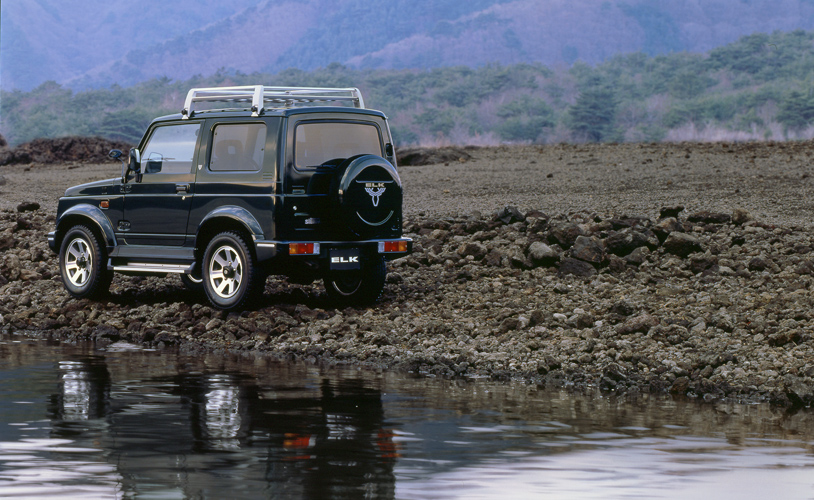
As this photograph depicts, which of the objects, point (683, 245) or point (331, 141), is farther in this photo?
point (683, 245)

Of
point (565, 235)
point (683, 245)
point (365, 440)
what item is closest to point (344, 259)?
point (565, 235)

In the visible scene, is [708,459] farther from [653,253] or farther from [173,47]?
[173,47]

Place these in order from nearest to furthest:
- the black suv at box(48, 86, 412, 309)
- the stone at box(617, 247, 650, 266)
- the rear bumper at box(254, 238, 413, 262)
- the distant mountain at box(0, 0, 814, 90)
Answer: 1. the rear bumper at box(254, 238, 413, 262)
2. the black suv at box(48, 86, 412, 309)
3. the stone at box(617, 247, 650, 266)
4. the distant mountain at box(0, 0, 814, 90)

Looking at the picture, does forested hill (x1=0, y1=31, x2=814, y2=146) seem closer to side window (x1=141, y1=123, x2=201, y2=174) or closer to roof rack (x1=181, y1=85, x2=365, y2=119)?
roof rack (x1=181, y1=85, x2=365, y2=119)

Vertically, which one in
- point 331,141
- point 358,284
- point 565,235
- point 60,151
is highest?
point 60,151

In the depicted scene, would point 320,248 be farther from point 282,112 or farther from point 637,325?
point 637,325

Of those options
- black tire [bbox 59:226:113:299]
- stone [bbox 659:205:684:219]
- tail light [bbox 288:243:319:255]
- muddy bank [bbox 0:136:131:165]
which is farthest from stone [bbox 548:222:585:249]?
muddy bank [bbox 0:136:131:165]

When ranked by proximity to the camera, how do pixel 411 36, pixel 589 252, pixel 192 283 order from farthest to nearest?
1. pixel 411 36
2. pixel 192 283
3. pixel 589 252

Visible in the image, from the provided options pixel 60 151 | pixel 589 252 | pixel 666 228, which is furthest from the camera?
pixel 60 151

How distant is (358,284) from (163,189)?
2602 millimetres

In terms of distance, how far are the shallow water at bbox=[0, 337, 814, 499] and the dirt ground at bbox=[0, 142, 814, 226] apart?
36.0 ft

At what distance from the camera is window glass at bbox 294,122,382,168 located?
13680mm

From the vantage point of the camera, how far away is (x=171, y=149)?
14.7 m

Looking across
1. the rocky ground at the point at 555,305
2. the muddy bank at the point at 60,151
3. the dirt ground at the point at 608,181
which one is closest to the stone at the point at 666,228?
the rocky ground at the point at 555,305
